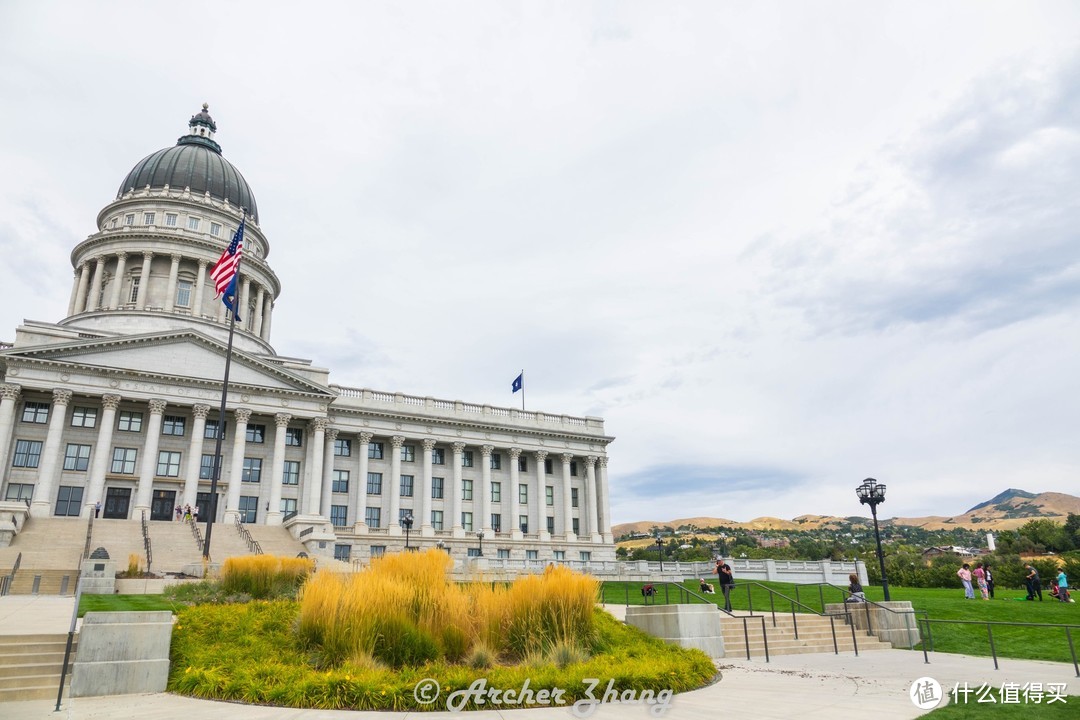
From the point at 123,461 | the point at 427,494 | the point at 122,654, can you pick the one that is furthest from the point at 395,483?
the point at 122,654

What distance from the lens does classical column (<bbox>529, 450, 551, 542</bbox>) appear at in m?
63.8

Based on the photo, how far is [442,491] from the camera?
62312 millimetres

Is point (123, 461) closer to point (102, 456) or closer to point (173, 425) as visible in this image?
point (102, 456)

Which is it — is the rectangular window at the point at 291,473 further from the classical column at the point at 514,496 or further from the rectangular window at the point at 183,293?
the rectangular window at the point at 183,293

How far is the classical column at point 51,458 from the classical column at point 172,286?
61.1 ft

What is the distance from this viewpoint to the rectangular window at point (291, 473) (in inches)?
2151

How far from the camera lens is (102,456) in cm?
4625

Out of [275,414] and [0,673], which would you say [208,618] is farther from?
[275,414]

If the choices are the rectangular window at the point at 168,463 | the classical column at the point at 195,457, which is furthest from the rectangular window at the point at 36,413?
the classical column at the point at 195,457

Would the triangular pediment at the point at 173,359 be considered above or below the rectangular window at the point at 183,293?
below

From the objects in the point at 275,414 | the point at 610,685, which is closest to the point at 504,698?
the point at 610,685

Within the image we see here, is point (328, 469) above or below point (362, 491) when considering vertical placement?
above

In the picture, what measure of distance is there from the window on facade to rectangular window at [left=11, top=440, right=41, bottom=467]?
2.63 meters

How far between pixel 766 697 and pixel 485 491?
5376 cm
